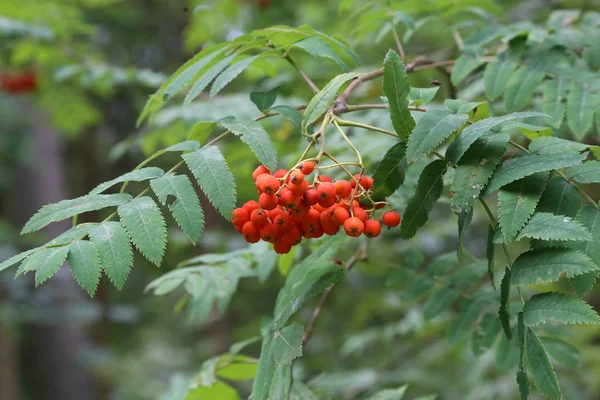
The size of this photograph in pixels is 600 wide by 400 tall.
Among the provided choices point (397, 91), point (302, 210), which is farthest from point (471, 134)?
point (302, 210)

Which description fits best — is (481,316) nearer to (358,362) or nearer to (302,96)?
(302,96)

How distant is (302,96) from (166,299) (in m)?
6.42

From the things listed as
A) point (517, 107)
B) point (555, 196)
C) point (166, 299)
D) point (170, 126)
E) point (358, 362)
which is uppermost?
point (555, 196)

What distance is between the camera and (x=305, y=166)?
1303 mm

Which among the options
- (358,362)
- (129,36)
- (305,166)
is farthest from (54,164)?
(305,166)

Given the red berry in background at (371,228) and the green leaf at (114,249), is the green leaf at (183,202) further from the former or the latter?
the red berry in background at (371,228)

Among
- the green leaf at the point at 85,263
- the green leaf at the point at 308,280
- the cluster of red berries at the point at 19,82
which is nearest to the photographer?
the green leaf at the point at 85,263

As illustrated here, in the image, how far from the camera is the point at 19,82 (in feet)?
18.0

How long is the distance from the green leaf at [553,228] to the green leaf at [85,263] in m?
0.85

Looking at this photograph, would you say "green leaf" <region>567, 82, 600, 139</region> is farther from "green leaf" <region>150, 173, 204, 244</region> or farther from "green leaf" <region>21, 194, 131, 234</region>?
"green leaf" <region>21, 194, 131, 234</region>

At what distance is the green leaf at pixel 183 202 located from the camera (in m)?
1.21

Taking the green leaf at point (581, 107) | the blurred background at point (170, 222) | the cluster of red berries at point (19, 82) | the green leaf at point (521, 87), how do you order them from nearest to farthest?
the green leaf at point (581, 107) → the green leaf at point (521, 87) → the blurred background at point (170, 222) → the cluster of red berries at point (19, 82)

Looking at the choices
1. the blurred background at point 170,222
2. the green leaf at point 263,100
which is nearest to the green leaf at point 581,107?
the blurred background at point 170,222

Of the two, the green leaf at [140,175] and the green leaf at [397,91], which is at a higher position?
the green leaf at [397,91]
